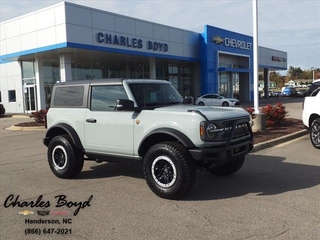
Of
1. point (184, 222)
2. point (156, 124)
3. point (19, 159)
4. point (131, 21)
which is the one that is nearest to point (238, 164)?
point (156, 124)

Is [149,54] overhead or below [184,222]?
overhead

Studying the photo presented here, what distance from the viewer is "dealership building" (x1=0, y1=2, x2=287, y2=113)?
23750 millimetres

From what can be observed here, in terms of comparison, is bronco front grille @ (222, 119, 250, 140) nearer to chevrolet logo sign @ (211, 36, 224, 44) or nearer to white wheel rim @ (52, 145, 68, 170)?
white wheel rim @ (52, 145, 68, 170)

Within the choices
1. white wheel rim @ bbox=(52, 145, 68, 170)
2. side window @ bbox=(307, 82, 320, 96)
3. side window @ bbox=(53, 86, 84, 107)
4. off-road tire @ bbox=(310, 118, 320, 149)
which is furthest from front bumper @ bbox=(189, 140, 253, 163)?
side window @ bbox=(307, 82, 320, 96)

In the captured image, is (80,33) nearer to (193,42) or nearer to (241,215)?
(193,42)

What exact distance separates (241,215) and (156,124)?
1.93m

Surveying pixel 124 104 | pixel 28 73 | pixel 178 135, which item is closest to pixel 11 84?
pixel 28 73

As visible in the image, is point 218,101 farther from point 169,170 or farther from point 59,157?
point 169,170

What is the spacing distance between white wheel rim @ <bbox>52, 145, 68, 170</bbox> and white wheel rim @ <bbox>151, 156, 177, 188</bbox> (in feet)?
7.34

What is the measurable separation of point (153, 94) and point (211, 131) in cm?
160

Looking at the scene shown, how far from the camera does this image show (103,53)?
89.8 ft

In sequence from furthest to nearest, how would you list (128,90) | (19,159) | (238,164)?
(19,159), (238,164), (128,90)

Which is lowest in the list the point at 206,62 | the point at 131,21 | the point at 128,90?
the point at 128,90

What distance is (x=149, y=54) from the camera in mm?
29516
